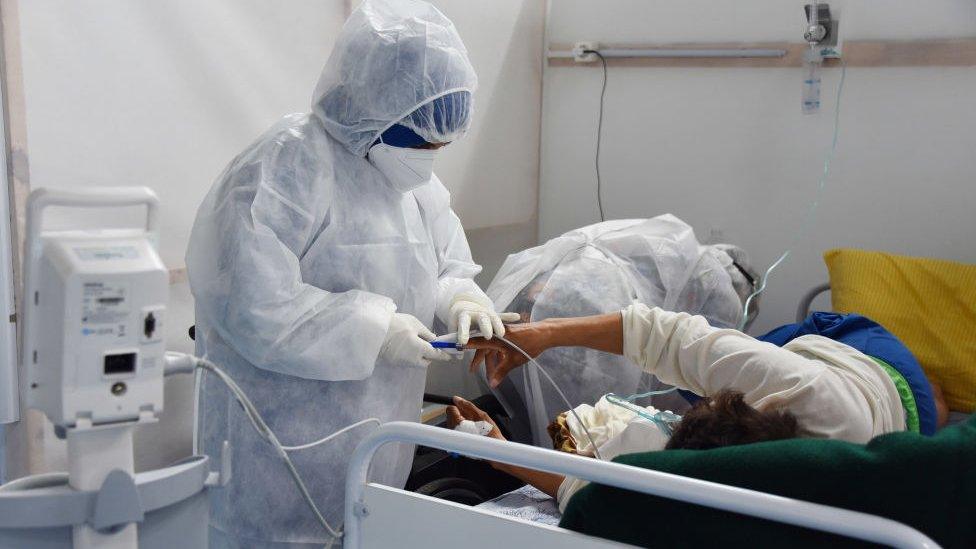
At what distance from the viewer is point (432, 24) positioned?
1721 millimetres

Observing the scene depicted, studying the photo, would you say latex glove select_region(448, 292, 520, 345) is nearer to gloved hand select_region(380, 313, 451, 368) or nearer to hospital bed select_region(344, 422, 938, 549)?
gloved hand select_region(380, 313, 451, 368)

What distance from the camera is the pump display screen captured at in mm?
931

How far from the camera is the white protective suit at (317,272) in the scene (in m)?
1.58

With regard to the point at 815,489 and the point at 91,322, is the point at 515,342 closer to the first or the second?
the point at 815,489

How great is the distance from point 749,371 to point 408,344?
24.0 inches

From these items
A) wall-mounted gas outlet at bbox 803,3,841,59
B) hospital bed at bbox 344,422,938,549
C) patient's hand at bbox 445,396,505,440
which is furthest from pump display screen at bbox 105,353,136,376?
wall-mounted gas outlet at bbox 803,3,841,59

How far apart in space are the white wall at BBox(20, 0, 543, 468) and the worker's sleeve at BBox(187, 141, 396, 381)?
346mm

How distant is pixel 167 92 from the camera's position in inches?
77.3

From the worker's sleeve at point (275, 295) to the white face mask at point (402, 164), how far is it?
0.49ft

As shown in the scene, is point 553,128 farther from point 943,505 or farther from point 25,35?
point 943,505

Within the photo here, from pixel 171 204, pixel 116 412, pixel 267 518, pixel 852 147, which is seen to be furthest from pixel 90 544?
pixel 852 147

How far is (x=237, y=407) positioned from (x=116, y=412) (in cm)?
75

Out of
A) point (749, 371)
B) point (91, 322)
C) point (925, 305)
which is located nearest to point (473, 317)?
point (749, 371)

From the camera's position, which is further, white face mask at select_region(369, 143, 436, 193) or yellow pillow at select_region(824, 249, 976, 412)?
yellow pillow at select_region(824, 249, 976, 412)
